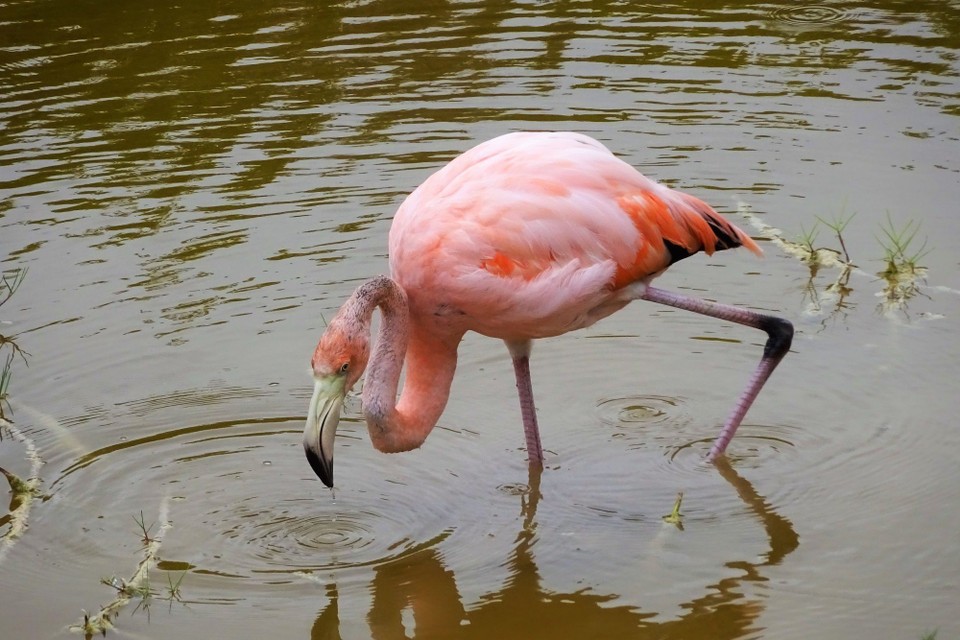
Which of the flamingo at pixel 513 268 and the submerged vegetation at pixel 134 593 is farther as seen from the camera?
the flamingo at pixel 513 268

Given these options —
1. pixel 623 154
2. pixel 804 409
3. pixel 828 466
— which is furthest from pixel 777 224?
pixel 828 466

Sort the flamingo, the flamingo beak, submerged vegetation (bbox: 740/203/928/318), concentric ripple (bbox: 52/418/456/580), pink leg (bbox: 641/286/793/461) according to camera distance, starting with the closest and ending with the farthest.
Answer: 1. the flamingo beak
2. concentric ripple (bbox: 52/418/456/580)
3. the flamingo
4. pink leg (bbox: 641/286/793/461)
5. submerged vegetation (bbox: 740/203/928/318)

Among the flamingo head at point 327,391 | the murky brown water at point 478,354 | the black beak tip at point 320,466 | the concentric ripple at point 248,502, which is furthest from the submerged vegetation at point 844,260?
the black beak tip at point 320,466

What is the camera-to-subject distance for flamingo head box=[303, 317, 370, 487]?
4738mm

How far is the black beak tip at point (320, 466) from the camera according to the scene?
4746 mm

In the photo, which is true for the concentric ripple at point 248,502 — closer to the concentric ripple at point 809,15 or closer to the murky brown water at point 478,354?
the murky brown water at point 478,354

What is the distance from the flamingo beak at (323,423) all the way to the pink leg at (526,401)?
116cm

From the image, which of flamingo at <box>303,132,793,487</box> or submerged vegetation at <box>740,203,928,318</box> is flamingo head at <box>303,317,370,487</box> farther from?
submerged vegetation at <box>740,203,928,318</box>

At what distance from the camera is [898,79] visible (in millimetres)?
9492

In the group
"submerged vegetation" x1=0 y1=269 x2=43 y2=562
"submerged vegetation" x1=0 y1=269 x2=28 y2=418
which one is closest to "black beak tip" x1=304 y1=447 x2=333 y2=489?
"submerged vegetation" x1=0 y1=269 x2=43 y2=562

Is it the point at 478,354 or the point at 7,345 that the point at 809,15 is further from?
the point at 7,345

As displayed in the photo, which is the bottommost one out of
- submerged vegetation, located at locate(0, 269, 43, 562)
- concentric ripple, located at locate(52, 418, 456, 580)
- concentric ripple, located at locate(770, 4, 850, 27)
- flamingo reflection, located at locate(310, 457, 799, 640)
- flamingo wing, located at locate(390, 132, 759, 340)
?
flamingo reflection, located at locate(310, 457, 799, 640)

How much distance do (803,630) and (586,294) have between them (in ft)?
5.29

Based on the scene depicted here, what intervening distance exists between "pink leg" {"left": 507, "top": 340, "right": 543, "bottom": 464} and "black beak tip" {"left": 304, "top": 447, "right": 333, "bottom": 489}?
1.15 m
